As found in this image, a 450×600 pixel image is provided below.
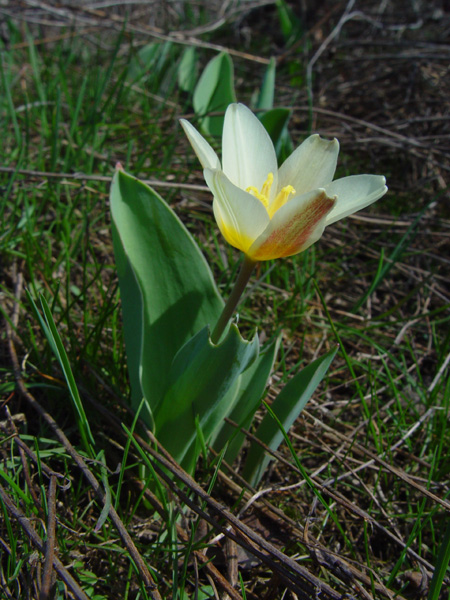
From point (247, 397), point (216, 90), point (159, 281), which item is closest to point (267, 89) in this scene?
point (216, 90)

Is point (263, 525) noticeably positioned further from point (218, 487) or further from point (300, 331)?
point (300, 331)

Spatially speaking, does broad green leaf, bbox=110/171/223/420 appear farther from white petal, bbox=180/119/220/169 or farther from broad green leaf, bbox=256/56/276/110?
broad green leaf, bbox=256/56/276/110

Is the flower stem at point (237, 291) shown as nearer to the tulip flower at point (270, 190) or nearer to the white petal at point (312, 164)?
the tulip flower at point (270, 190)

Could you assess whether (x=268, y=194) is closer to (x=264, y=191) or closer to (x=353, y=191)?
(x=264, y=191)

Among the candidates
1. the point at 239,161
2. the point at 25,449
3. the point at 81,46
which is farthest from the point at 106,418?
the point at 81,46

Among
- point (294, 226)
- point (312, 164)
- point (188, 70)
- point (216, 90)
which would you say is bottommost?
point (294, 226)

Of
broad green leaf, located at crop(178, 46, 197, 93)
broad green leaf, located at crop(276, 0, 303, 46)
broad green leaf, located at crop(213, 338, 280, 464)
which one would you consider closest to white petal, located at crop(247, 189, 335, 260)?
broad green leaf, located at crop(213, 338, 280, 464)
